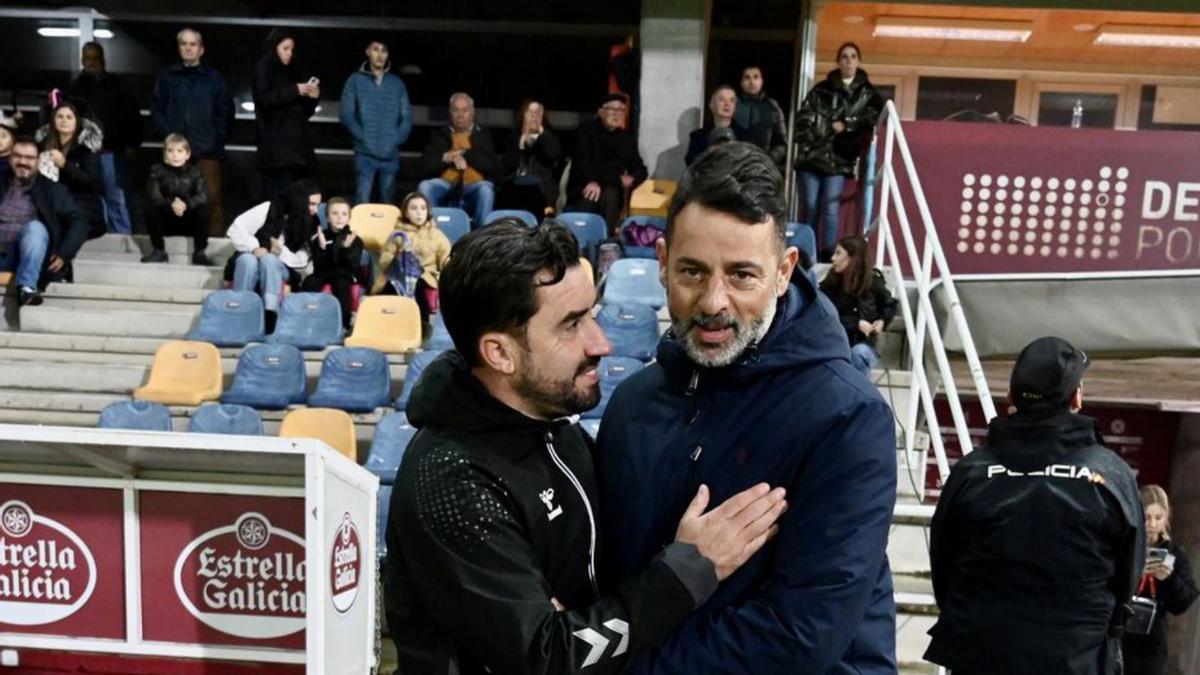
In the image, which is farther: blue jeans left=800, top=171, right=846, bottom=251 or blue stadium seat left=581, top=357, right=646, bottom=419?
blue jeans left=800, top=171, right=846, bottom=251

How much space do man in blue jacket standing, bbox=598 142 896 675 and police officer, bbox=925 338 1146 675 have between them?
1779mm

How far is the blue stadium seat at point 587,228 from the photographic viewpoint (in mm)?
8516

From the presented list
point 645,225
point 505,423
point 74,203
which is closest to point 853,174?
point 645,225

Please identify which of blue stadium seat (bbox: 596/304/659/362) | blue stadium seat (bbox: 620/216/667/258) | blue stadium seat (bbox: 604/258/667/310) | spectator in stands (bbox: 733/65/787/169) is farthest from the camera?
spectator in stands (bbox: 733/65/787/169)

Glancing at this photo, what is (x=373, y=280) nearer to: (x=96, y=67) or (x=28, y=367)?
(x=28, y=367)

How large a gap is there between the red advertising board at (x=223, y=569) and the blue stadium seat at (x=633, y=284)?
4321mm

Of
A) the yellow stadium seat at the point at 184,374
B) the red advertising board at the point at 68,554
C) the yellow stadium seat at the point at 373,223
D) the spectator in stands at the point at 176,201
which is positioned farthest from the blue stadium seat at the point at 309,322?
the red advertising board at the point at 68,554

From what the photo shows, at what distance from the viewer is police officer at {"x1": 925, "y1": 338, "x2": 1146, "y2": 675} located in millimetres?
3203

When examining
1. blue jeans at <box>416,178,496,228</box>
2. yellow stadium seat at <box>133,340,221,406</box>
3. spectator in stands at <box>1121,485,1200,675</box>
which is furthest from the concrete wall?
spectator in stands at <box>1121,485,1200,675</box>

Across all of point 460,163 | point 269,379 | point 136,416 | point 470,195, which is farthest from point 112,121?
point 136,416

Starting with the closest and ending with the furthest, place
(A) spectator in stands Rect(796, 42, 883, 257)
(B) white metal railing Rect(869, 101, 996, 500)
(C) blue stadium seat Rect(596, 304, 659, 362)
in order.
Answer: (B) white metal railing Rect(869, 101, 996, 500), (C) blue stadium seat Rect(596, 304, 659, 362), (A) spectator in stands Rect(796, 42, 883, 257)

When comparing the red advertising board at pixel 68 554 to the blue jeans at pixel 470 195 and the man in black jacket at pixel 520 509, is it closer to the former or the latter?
the man in black jacket at pixel 520 509

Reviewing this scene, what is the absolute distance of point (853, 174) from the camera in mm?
8445

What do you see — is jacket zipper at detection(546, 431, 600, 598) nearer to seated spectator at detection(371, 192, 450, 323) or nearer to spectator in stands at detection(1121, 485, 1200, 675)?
spectator in stands at detection(1121, 485, 1200, 675)
